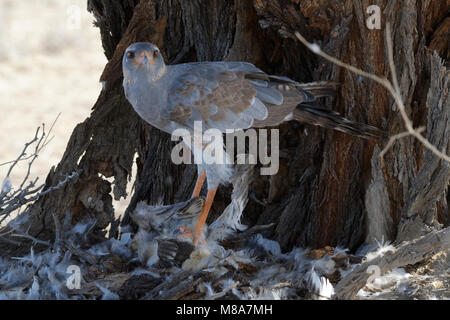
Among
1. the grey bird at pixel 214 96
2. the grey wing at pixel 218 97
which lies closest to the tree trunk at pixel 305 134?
the grey bird at pixel 214 96

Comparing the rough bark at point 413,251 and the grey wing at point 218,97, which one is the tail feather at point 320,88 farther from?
the rough bark at point 413,251

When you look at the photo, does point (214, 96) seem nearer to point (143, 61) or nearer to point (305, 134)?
point (143, 61)

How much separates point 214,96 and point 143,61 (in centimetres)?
44

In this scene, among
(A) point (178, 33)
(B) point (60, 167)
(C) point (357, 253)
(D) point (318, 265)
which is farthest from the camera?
(A) point (178, 33)

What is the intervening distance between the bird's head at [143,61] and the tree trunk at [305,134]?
2.32 feet

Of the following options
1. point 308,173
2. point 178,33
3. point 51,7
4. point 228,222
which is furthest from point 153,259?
point 51,7

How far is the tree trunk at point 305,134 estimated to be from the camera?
3.84m

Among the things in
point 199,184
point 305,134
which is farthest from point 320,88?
point 199,184

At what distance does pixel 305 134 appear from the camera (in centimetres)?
419

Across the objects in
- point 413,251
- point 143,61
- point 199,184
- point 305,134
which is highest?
point 143,61

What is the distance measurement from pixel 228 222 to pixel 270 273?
0.46m

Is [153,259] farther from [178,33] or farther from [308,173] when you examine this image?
[178,33]

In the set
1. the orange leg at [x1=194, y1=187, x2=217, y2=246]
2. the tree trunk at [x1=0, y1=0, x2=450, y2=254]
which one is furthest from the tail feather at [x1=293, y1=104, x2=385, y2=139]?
the orange leg at [x1=194, y1=187, x2=217, y2=246]

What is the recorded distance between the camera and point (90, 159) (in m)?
4.40
